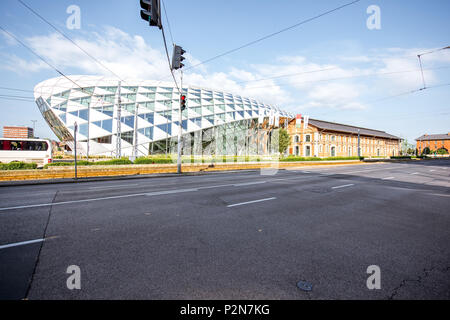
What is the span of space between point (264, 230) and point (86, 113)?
3411cm

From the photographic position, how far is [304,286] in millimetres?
2576

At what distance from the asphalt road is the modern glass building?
22.3 m

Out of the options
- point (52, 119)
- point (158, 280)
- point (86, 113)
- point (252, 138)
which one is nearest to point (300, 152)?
point (252, 138)

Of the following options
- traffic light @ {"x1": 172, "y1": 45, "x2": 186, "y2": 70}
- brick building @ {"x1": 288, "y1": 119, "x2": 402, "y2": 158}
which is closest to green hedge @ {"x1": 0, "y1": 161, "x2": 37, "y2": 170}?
traffic light @ {"x1": 172, "y1": 45, "x2": 186, "y2": 70}

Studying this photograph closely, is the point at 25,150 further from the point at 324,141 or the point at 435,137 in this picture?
the point at 435,137

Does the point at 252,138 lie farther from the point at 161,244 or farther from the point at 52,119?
the point at 161,244

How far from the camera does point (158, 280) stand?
267 cm

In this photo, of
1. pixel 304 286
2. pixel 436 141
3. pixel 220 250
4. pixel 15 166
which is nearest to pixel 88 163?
pixel 15 166

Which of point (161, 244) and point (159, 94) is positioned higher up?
point (159, 94)

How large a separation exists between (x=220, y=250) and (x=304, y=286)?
1463 mm

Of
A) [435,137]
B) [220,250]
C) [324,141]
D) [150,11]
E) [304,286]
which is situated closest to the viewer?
[304,286]

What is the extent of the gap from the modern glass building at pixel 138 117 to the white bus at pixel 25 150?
422 cm

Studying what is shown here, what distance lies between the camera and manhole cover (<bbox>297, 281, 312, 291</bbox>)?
253 centimetres

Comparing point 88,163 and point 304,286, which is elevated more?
point 88,163
